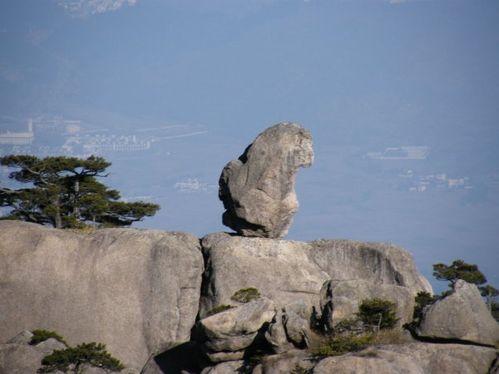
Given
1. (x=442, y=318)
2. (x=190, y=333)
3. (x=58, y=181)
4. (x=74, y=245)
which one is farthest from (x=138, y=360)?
(x=58, y=181)

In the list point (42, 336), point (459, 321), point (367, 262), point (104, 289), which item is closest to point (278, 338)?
point (459, 321)

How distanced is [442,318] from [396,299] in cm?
279

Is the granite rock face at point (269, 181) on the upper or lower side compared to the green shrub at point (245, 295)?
upper

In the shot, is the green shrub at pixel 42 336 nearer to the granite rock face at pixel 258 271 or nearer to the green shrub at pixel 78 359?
the green shrub at pixel 78 359

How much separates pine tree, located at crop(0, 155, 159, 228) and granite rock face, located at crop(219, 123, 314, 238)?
1210 centimetres

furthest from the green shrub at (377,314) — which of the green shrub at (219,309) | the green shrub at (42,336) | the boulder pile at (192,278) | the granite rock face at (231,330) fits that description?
the green shrub at (42,336)

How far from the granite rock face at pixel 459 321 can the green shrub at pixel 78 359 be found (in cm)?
1224

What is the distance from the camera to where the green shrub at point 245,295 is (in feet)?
135

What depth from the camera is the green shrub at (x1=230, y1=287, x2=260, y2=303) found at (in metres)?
41.2

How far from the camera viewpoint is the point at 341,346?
1352 inches

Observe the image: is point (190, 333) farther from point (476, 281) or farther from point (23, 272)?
point (476, 281)

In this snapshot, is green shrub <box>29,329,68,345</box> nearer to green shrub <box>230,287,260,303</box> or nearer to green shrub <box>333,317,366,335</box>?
green shrub <box>230,287,260,303</box>

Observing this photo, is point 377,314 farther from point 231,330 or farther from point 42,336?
point 42,336

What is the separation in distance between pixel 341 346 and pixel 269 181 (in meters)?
12.1
